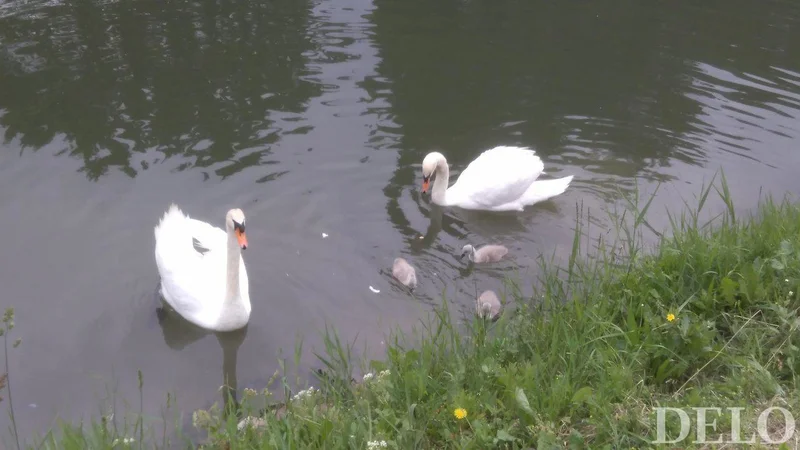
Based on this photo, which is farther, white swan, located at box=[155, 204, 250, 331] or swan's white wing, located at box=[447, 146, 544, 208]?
swan's white wing, located at box=[447, 146, 544, 208]

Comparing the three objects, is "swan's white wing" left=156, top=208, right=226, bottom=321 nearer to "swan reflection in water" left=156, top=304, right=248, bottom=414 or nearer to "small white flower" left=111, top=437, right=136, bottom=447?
"swan reflection in water" left=156, top=304, right=248, bottom=414

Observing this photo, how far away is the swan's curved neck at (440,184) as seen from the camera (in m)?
6.74

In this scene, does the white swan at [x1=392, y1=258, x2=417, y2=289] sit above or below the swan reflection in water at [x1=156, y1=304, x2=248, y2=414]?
above

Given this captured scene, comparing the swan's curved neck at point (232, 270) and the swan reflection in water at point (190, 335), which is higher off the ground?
the swan's curved neck at point (232, 270)

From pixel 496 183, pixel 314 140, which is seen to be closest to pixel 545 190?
pixel 496 183

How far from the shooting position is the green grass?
316cm

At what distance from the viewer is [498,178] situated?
652cm

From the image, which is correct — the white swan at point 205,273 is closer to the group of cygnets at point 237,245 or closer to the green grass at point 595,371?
the group of cygnets at point 237,245

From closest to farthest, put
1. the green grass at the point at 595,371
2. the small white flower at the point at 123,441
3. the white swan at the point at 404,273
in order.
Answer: the small white flower at the point at 123,441
the green grass at the point at 595,371
the white swan at the point at 404,273

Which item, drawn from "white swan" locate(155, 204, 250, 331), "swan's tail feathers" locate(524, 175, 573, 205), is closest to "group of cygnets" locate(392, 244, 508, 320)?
"swan's tail feathers" locate(524, 175, 573, 205)

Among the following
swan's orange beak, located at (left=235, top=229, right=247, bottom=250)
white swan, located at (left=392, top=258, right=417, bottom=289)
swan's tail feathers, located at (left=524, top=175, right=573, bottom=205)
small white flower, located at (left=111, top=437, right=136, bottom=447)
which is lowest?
white swan, located at (left=392, top=258, right=417, bottom=289)

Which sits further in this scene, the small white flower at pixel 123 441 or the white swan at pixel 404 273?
the white swan at pixel 404 273

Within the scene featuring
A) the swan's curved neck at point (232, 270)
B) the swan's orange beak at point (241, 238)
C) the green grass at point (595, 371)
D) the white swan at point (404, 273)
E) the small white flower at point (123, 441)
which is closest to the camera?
the small white flower at point (123, 441)

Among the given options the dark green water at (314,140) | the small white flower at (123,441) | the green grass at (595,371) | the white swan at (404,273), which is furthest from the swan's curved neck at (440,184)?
the small white flower at (123,441)
